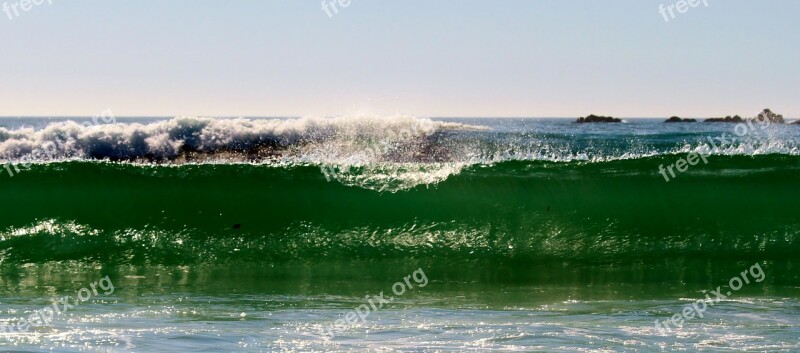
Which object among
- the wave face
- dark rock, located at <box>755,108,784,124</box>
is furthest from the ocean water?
dark rock, located at <box>755,108,784,124</box>

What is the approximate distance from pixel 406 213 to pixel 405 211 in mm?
47

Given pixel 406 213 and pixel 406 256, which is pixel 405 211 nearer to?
pixel 406 213

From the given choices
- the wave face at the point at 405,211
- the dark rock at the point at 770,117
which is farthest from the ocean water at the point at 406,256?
the dark rock at the point at 770,117

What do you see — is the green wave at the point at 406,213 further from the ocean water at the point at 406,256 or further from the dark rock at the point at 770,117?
A: the dark rock at the point at 770,117

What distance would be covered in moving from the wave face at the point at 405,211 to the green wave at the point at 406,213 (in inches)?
1.0

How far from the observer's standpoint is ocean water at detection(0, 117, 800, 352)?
6.31m

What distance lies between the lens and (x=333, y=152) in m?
23.6

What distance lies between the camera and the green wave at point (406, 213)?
10.2 metres

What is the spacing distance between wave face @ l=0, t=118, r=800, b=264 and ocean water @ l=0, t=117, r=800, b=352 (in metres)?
0.03

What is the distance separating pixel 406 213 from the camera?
1136 centimetres

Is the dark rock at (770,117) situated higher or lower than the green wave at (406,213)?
higher

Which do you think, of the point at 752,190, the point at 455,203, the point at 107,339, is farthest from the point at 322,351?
the point at 752,190

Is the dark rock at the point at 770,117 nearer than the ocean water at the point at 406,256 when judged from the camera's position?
No

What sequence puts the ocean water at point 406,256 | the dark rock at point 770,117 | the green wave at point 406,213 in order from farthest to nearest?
the dark rock at point 770,117 < the green wave at point 406,213 < the ocean water at point 406,256
